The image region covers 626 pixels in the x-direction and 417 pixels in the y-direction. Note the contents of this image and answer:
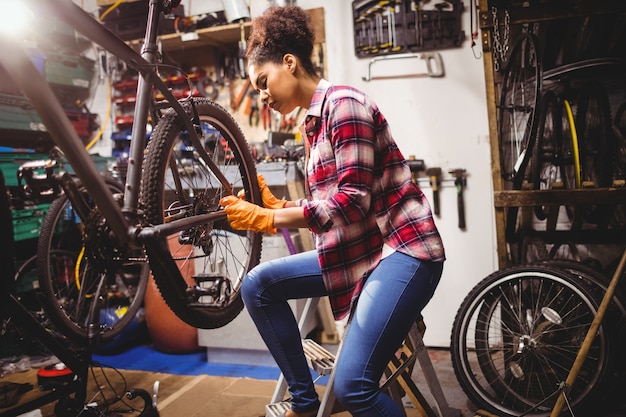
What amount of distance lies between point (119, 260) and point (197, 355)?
2011mm

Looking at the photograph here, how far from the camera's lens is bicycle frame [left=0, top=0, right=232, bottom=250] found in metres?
1.10

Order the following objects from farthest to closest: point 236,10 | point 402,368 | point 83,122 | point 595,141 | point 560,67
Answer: point 83,122 → point 236,10 → point 595,141 → point 560,67 → point 402,368

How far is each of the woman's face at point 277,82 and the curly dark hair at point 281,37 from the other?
0.02 m

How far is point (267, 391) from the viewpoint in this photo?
101 inches

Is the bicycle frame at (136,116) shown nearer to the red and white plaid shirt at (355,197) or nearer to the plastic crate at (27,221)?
the red and white plaid shirt at (355,197)

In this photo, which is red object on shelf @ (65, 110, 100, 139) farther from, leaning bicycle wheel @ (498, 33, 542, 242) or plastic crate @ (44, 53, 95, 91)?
leaning bicycle wheel @ (498, 33, 542, 242)

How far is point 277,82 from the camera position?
149 cm

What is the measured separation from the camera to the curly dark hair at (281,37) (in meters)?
1.49

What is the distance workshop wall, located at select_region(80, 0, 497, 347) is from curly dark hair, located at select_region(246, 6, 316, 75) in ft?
5.52

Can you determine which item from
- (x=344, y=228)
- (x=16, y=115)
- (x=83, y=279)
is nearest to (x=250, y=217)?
(x=344, y=228)

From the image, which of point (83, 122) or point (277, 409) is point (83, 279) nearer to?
point (277, 409)

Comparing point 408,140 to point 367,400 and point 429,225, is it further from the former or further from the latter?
point 367,400

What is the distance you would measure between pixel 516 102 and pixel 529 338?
1428mm

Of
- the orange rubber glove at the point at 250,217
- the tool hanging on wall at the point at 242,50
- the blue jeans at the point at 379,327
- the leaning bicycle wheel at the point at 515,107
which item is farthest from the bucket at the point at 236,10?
→ the blue jeans at the point at 379,327
